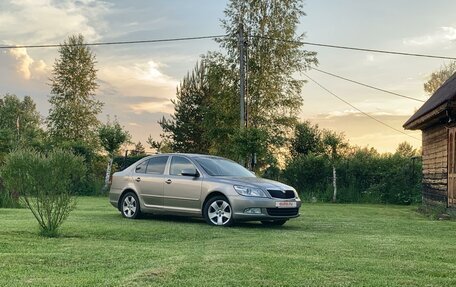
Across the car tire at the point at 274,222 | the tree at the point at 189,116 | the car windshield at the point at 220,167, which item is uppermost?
the tree at the point at 189,116

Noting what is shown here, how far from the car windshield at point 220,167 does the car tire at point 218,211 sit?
0.68m

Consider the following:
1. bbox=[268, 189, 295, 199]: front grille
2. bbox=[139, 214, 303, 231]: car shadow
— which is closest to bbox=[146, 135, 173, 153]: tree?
bbox=[139, 214, 303, 231]: car shadow

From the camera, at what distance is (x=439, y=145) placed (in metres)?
19.1

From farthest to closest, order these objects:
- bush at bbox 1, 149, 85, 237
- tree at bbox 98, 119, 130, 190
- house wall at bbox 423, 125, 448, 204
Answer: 1. tree at bbox 98, 119, 130, 190
2. house wall at bbox 423, 125, 448, 204
3. bush at bbox 1, 149, 85, 237

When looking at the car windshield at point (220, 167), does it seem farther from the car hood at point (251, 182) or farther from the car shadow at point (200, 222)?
the car shadow at point (200, 222)

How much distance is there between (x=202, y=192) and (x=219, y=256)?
199 inches

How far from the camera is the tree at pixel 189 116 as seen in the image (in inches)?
1812

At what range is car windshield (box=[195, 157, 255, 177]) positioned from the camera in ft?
40.7

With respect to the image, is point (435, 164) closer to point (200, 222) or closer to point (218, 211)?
point (200, 222)

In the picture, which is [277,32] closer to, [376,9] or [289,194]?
[376,9]

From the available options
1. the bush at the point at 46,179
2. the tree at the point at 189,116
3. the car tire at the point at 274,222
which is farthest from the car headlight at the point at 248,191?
the tree at the point at 189,116

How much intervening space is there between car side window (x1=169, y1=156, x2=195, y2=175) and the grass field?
1690mm

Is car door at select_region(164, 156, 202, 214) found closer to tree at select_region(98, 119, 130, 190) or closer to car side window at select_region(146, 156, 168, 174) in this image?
car side window at select_region(146, 156, 168, 174)

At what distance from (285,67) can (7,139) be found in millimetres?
16840
